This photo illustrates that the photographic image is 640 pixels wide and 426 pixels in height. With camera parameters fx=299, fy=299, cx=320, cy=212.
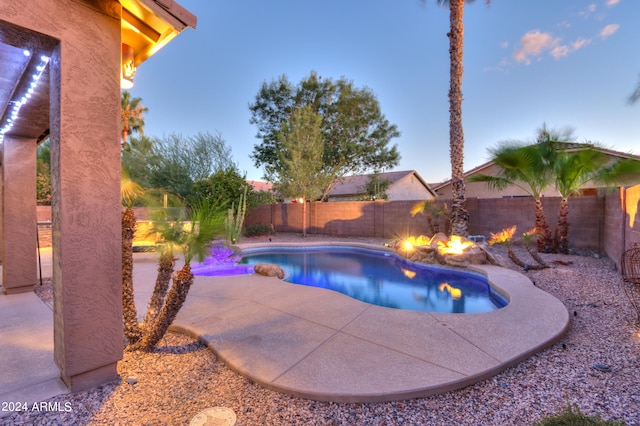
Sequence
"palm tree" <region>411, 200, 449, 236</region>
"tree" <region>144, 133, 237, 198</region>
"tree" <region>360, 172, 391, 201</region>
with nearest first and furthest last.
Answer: "palm tree" <region>411, 200, 449, 236</region> → "tree" <region>144, 133, 237, 198</region> → "tree" <region>360, 172, 391, 201</region>

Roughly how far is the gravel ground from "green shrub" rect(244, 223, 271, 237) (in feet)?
44.1

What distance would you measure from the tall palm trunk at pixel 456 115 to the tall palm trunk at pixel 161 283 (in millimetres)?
9439

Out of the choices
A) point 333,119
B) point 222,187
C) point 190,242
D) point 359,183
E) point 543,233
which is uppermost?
point 333,119

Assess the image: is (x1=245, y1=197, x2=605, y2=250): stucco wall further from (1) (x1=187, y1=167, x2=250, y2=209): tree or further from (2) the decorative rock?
(2) the decorative rock

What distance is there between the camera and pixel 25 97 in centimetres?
338

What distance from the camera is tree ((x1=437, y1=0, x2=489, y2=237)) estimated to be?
32.0ft

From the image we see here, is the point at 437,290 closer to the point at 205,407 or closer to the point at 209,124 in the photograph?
the point at 205,407

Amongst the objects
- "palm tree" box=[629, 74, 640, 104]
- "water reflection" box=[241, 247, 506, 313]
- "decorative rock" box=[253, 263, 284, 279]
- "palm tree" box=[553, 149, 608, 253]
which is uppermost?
"palm tree" box=[629, 74, 640, 104]

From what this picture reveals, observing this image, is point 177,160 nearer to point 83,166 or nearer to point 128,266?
point 128,266

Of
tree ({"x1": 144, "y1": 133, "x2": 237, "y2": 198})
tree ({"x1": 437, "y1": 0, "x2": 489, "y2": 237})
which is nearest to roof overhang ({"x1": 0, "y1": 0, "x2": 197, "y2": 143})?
tree ({"x1": 437, "y1": 0, "x2": 489, "y2": 237})

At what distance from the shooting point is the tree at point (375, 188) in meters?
22.0

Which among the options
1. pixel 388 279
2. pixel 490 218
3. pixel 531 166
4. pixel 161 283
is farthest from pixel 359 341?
pixel 490 218

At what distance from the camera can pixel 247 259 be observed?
35.9 ft

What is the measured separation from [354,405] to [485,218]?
38.2ft
